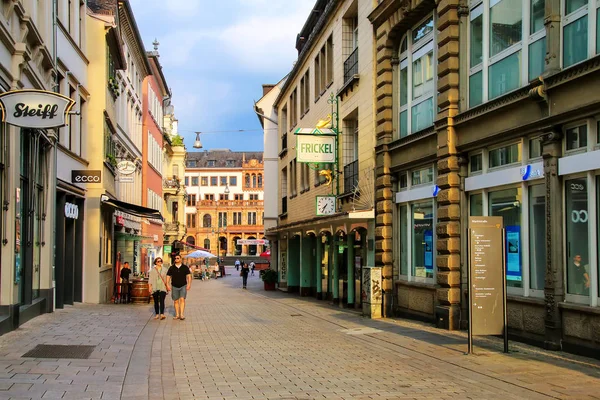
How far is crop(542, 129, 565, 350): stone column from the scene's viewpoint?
39.3ft

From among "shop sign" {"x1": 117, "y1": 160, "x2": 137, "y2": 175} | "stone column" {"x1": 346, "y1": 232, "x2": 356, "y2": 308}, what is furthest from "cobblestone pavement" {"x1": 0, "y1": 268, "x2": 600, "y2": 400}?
"shop sign" {"x1": 117, "y1": 160, "x2": 137, "y2": 175}

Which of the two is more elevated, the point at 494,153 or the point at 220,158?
the point at 220,158

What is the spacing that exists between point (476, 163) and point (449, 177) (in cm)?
67

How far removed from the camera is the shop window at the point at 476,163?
15420mm

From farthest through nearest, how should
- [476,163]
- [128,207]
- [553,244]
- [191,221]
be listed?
[191,221]
[128,207]
[476,163]
[553,244]

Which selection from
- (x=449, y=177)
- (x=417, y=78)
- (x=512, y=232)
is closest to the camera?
(x=512, y=232)

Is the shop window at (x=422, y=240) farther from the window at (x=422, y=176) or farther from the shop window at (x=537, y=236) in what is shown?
the shop window at (x=537, y=236)

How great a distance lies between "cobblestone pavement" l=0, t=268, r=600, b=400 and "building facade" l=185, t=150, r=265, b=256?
104949 mm

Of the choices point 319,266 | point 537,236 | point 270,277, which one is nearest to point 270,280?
point 270,277

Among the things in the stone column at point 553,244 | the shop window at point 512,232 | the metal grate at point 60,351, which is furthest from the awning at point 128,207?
the stone column at point 553,244

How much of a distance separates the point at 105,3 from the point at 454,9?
1800cm

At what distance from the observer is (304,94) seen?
113ft

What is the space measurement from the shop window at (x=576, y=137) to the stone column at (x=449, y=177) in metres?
4.04

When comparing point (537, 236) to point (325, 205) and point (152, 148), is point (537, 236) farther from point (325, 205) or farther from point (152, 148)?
point (152, 148)
